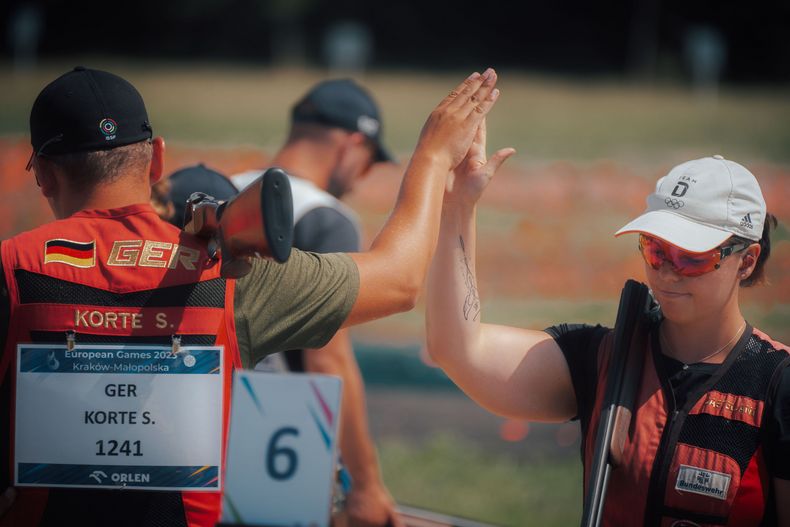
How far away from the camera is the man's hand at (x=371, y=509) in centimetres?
425

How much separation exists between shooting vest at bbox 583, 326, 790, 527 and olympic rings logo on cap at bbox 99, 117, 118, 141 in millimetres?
1445

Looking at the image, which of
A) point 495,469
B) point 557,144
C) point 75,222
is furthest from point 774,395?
point 557,144

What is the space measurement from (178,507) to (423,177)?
1057mm

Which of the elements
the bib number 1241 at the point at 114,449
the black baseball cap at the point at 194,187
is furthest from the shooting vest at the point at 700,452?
the black baseball cap at the point at 194,187

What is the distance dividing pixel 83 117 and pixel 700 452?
1.77m

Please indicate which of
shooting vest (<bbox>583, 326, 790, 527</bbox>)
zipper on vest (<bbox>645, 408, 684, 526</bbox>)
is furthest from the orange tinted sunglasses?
zipper on vest (<bbox>645, 408, 684, 526</bbox>)

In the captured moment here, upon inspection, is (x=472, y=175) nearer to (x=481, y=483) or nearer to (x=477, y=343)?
(x=477, y=343)

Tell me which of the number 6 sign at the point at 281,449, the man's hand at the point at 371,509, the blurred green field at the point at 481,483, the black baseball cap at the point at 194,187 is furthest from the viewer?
the blurred green field at the point at 481,483

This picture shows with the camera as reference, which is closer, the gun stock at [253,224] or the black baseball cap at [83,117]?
the gun stock at [253,224]

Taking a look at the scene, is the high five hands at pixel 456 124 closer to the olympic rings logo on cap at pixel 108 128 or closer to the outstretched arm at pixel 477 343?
the outstretched arm at pixel 477 343

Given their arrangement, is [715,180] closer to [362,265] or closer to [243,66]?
[362,265]

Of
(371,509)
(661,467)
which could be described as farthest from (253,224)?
(371,509)

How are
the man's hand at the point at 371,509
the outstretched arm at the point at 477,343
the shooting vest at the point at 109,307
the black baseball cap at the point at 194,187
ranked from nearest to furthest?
the shooting vest at the point at 109,307 < the outstretched arm at the point at 477,343 < the black baseball cap at the point at 194,187 < the man's hand at the point at 371,509

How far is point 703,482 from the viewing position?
2.59 m
